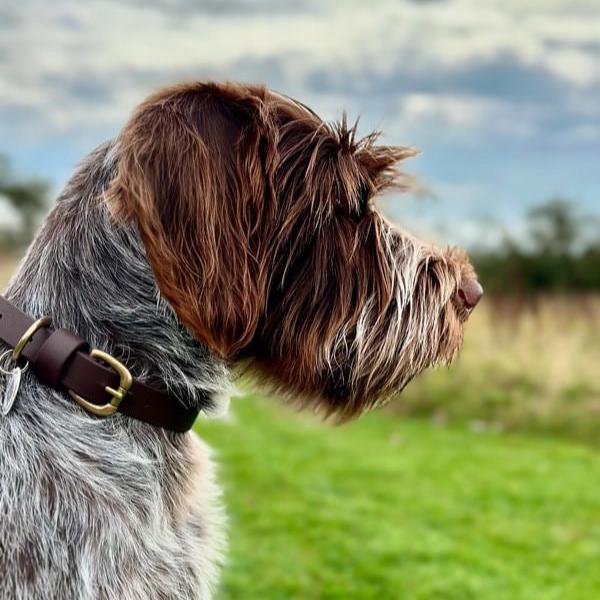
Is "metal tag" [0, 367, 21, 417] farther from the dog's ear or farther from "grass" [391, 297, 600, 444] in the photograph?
"grass" [391, 297, 600, 444]

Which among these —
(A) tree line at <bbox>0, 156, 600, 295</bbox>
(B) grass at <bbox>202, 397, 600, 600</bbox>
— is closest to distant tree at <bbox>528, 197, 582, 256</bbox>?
(A) tree line at <bbox>0, 156, 600, 295</bbox>

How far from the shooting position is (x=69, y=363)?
2352 millimetres

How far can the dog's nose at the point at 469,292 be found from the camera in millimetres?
3070

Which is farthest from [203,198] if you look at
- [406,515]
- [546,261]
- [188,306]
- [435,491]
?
[546,261]

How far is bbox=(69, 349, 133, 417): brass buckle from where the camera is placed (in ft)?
7.73

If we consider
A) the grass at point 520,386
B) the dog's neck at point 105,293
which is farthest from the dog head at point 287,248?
the grass at point 520,386

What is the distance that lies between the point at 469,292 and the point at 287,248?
0.82m

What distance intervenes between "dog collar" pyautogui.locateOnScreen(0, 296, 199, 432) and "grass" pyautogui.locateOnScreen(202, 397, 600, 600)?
165 centimetres

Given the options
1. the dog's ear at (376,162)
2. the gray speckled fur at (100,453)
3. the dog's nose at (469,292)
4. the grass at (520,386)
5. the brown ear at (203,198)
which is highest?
the grass at (520,386)

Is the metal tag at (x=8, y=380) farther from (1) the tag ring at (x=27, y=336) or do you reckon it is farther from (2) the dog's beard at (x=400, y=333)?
(2) the dog's beard at (x=400, y=333)

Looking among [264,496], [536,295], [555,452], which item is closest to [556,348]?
[555,452]

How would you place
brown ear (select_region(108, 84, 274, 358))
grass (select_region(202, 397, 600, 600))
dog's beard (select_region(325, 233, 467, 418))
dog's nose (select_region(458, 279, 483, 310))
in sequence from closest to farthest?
1. brown ear (select_region(108, 84, 274, 358))
2. dog's beard (select_region(325, 233, 467, 418))
3. dog's nose (select_region(458, 279, 483, 310))
4. grass (select_region(202, 397, 600, 600))

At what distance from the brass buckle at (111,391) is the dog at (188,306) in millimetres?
58

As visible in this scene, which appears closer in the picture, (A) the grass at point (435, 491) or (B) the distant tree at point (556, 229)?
(A) the grass at point (435, 491)
